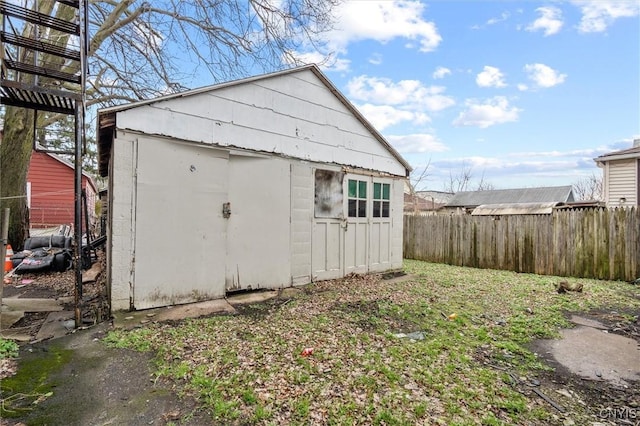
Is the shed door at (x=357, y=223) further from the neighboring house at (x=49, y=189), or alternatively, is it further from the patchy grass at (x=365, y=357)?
the neighboring house at (x=49, y=189)

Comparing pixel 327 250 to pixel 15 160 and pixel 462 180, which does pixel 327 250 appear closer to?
pixel 15 160

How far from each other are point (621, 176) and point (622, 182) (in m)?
0.22

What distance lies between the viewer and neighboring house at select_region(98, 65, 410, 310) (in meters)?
4.31

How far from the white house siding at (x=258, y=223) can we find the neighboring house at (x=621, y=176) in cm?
1243

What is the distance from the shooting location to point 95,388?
2.56m

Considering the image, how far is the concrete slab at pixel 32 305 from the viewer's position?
4.62 metres

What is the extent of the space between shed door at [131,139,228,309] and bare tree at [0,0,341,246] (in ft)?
18.2

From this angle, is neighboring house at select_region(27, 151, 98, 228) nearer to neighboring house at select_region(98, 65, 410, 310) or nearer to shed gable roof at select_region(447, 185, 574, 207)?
neighboring house at select_region(98, 65, 410, 310)

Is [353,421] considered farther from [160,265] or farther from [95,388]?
[160,265]

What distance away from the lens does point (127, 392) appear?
2494 mm

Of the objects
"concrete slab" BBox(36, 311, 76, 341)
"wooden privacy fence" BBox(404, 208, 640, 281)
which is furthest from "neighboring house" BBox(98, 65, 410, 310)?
"wooden privacy fence" BBox(404, 208, 640, 281)

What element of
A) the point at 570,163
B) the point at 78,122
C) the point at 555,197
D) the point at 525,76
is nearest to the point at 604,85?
the point at 525,76

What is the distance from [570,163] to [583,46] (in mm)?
26731

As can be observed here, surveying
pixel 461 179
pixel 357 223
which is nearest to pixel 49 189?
pixel 357 223
